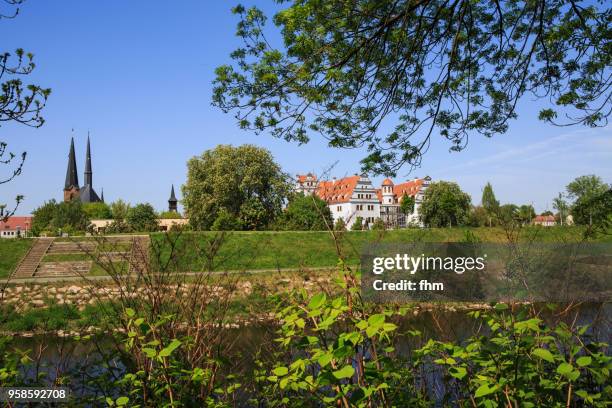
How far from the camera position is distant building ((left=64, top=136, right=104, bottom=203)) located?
300 ft

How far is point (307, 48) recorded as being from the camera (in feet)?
17.6

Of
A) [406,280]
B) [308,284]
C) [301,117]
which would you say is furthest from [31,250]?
[301,117]

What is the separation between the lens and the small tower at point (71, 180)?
91.0m

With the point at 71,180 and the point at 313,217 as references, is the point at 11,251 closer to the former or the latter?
the point at 313,217

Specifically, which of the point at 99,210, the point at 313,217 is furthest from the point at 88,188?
the point at 313,217

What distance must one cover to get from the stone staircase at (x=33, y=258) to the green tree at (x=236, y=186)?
60.3 feet

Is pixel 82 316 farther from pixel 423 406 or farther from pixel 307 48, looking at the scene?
pixel 423 406

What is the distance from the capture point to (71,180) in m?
92.8

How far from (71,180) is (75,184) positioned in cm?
103

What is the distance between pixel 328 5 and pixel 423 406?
444 centimetres

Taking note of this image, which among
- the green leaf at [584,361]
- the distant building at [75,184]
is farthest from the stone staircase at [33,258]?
the distant building at [75,184]

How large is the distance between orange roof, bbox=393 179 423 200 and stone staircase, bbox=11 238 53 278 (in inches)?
2462

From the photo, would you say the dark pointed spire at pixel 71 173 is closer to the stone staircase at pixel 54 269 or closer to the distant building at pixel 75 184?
the distant building at pixel 75 184

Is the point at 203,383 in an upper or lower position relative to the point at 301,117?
lower
